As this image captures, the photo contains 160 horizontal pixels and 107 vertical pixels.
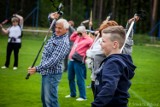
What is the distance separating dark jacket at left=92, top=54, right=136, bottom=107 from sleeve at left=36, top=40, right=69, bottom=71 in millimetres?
2549

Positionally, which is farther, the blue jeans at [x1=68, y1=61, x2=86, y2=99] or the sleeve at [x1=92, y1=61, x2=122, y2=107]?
the blue jeans at [x1=68, y1=61, x2=86, y2=99]

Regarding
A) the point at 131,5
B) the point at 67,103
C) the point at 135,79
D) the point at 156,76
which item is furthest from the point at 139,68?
the point at 131,5

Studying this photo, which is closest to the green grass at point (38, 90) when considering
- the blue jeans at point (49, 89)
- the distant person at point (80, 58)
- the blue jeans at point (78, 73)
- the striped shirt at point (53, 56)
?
the blue jeans at point (78, 73)

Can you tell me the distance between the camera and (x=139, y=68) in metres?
16.5

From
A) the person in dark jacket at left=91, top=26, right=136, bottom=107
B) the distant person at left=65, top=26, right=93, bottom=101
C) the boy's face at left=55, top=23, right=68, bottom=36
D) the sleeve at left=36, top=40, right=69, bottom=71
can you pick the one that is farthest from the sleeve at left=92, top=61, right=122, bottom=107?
the distant person at left=65, top=26, right=93, bottom=101

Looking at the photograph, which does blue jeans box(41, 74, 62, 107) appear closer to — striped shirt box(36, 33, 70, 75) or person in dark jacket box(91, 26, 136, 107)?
striped shirt box(36, 33, 70, 75)

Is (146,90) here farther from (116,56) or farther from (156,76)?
(116,56)

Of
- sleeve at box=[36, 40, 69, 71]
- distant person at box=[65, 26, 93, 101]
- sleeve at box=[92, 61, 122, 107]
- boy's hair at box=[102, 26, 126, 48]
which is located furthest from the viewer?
distant person at box=[65, 26, 93, 101]

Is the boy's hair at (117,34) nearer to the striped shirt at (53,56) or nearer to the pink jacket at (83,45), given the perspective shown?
the striped shirt at (53,56)

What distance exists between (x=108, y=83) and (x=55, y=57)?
2.87m

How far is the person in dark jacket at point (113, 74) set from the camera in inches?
139

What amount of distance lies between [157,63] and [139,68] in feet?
8.75

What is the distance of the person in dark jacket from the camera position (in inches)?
139

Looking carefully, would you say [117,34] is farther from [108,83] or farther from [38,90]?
[38,90]
